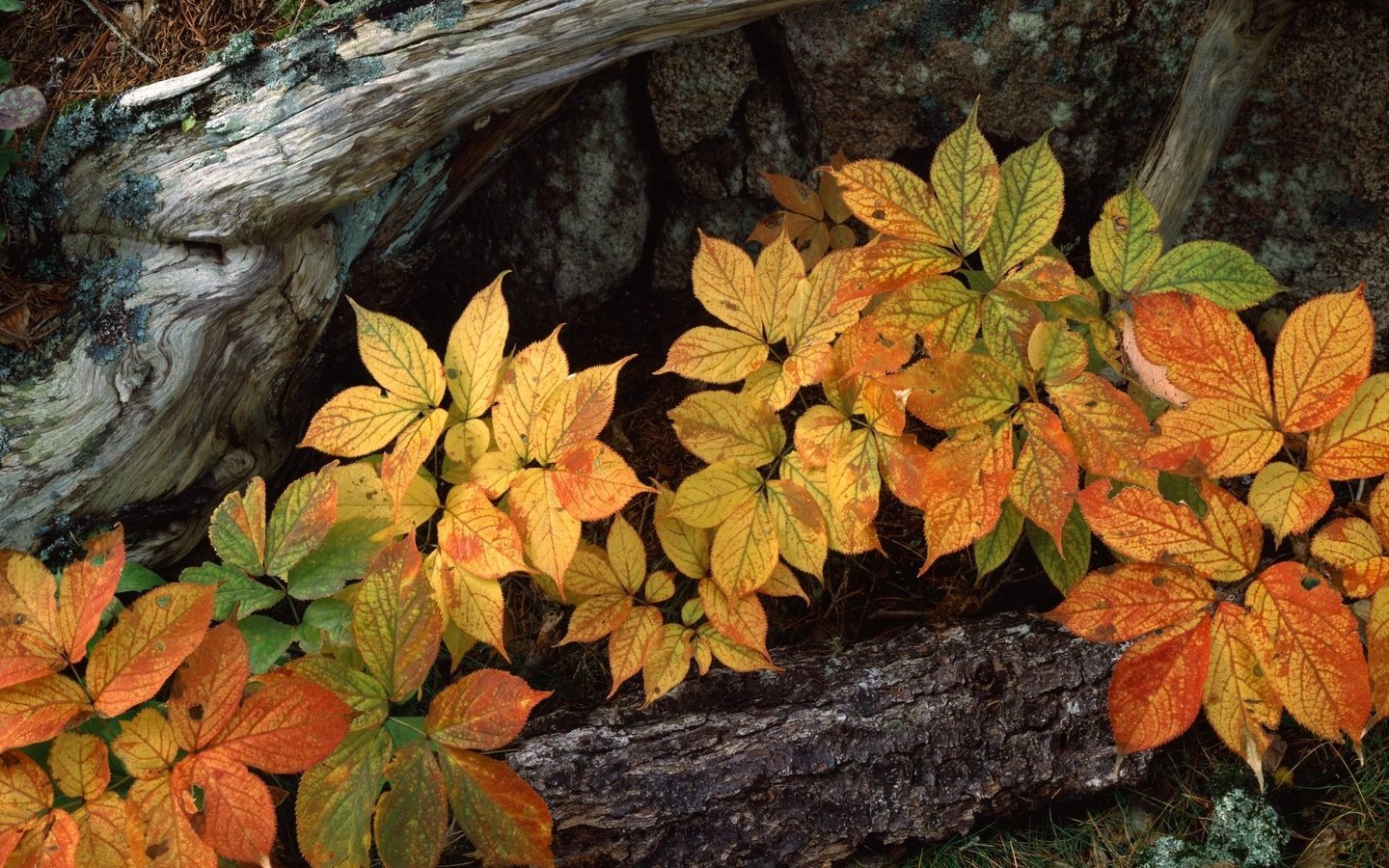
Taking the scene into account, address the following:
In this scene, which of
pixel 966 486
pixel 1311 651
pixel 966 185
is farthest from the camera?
pixel 966 185

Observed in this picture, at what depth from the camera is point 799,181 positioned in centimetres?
304

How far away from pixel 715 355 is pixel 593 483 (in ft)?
1.32

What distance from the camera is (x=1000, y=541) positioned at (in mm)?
2152

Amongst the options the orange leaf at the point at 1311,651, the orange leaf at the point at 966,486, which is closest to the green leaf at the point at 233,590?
the orange leaf at the point at 966,486

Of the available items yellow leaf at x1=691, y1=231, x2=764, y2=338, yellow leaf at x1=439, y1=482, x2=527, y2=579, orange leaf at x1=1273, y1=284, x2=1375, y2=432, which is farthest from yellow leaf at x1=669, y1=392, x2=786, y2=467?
orange leaf at x1=1273, y1=284, x2=1375, y2=432

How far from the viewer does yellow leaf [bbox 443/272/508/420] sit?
207 centimetres

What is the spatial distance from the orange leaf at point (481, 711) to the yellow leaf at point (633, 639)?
0.37 meters

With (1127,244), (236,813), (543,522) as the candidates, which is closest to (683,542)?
(543,522)

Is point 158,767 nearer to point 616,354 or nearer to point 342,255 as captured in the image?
point 342,255

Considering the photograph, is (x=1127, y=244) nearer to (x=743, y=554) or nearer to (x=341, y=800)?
(x=743, y=554)

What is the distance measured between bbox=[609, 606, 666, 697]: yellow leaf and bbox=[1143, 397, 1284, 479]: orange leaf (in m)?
1.07

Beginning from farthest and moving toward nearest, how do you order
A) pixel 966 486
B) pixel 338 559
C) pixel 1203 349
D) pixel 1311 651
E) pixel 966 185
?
pixel 338 559 < pixel 966 185 < pixel 966 486 < pixel 1203 349 < pixel 1311 651

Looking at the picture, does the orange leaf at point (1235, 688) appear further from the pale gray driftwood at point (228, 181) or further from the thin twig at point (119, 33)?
the thin twig at point (119, 33)

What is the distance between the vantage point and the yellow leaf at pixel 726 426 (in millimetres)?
2078
